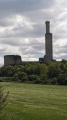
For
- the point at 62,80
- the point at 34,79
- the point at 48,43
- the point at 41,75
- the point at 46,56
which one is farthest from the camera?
the point at 48,43

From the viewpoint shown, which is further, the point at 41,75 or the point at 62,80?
A: the point at 41,75

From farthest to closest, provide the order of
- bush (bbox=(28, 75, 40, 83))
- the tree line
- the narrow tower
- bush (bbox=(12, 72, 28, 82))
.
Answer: the narrow tower < bush (bbox=(12, 72, 28, 82)) < bush (bbox=(28, 75, 40, 83)) < the tree line

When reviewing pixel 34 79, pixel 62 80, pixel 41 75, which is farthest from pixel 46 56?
pixel 62 80

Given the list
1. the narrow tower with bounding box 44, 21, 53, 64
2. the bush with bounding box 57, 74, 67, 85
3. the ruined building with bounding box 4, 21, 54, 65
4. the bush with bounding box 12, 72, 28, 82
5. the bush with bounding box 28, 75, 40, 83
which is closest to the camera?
the bush with bounding box 57, 74, 67, 85

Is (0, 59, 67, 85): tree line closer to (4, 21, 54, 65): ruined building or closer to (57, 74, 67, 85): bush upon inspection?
(57, 74, 67, 85): bush

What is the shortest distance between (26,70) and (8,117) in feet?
249

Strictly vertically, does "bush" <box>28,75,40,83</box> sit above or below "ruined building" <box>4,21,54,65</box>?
below

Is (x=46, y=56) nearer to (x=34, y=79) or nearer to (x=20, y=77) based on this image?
(x=20, y=77)

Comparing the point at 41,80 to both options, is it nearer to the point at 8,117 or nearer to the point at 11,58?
the point at 11,58

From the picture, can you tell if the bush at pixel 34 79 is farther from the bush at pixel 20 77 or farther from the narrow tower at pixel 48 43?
the narrow tower at pixel 48 43

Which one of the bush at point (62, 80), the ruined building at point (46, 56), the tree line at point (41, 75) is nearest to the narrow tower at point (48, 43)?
the ruined building at point (46, 56)

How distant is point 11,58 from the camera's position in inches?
5167

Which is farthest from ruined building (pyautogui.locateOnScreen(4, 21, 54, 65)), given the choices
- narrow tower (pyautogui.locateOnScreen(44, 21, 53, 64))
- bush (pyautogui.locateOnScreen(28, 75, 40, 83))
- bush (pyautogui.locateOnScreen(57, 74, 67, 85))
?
bush (pyautogui.locateOnScreen(57, 74, 67, 85))

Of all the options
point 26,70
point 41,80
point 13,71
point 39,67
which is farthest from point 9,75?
point 41,80
